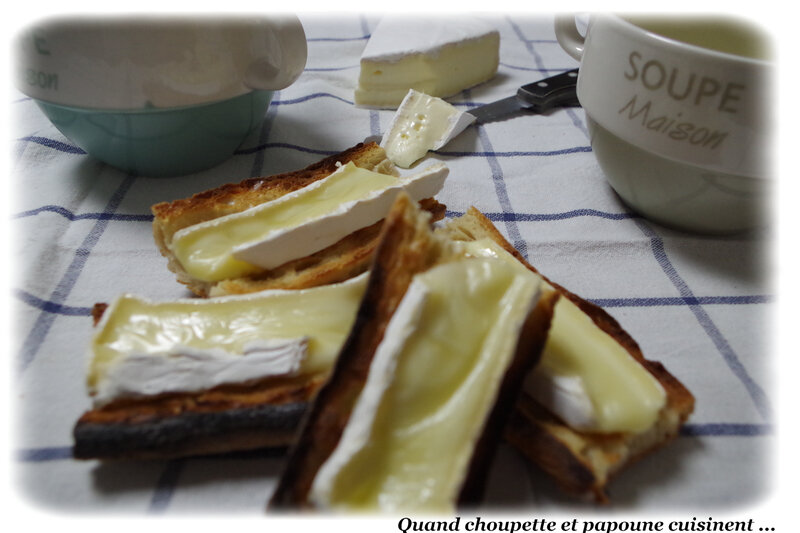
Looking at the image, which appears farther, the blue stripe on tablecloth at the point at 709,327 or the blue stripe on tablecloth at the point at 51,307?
the blue stripe on tablecloth at the point at 51,307

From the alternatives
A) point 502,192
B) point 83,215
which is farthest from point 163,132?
point 502,192

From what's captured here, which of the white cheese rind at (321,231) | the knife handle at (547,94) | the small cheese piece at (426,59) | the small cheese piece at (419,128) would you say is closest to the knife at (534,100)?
the knife handle at (547,94)

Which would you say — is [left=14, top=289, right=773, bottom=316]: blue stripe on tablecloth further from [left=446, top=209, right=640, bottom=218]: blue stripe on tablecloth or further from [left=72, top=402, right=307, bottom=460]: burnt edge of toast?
[left=72, top=402, right=307, bottom=460]: burnt edge of toast

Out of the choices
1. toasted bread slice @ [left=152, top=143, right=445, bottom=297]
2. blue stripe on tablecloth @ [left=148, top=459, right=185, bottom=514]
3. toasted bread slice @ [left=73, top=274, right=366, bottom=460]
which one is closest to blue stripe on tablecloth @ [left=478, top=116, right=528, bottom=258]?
toasted bread slice @ [left=152, top=143, right=445, bottom=297]

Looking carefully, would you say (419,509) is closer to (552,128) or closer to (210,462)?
(210,462)

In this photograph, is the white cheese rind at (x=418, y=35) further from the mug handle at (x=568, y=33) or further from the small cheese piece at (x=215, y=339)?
the small cheese piece at (x=215, y=339)

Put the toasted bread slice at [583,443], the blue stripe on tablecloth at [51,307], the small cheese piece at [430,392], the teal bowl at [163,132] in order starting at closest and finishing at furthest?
the small cheese piece at [430,392], the toasted bread slice at [583,443], the blue stripe on tablecloth at [51,307], the teal bowl at [163,132]

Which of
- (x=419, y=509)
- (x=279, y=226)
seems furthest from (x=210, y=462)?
(x=279, y=226)
